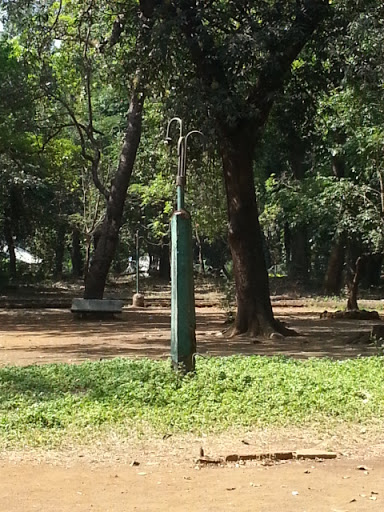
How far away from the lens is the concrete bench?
21406mm

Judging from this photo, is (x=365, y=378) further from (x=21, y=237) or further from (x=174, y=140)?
(x=21, y=237)

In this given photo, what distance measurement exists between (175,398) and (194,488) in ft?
8.02

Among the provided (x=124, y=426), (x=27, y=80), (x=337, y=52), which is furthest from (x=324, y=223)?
(x=124, y=426)

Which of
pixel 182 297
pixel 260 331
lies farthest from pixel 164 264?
pixel 182 297

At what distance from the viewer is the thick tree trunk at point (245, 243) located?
15.2m

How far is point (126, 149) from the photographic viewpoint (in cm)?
2244

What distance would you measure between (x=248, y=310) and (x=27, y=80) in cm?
1101

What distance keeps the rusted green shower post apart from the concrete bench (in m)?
12.9

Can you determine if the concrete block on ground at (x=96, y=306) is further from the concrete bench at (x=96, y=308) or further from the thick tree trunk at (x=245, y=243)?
the thick tree trunk at (x=245, y=243)

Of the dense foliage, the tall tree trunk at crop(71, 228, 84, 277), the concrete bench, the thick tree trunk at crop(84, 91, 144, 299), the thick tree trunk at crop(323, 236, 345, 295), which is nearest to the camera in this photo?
the dense foliage

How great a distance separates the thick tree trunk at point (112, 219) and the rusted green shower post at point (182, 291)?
13.7 meters

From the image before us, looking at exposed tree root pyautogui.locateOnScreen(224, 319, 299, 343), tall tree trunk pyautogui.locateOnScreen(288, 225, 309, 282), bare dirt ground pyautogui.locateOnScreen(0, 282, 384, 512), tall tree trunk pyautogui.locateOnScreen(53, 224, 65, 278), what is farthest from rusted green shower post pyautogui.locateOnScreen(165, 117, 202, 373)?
tall tree trunk pyautogui.locateOnScreen(53, 224, 65, 278)

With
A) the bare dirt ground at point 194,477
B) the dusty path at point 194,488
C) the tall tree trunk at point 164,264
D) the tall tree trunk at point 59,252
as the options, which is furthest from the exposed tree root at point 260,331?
the tall tree trunk at point 164,264

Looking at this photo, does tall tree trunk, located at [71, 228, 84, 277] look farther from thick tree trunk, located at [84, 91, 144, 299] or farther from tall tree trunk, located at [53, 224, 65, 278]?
thick tree trunk, located at [84, 91, 144, 299]
